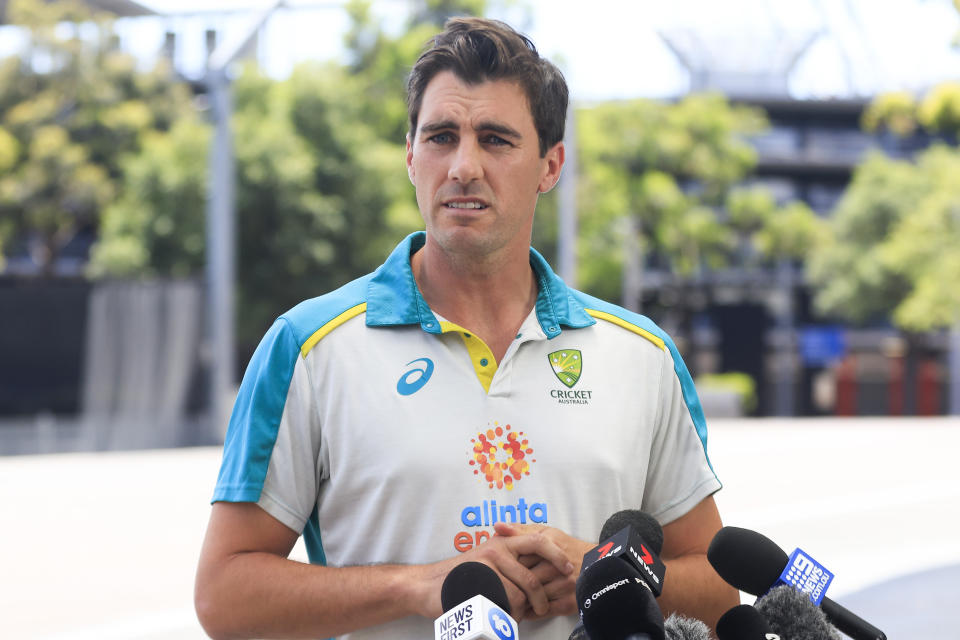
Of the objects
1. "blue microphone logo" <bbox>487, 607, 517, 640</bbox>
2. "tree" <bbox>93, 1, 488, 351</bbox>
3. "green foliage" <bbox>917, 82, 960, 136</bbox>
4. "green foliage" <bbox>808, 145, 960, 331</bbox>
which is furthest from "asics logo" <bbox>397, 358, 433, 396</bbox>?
"green foliage" <bbox>808, 145, 960, 331</bbox>

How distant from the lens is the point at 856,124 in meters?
61.9

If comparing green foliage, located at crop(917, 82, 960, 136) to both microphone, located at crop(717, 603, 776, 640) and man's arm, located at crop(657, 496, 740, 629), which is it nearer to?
man's arm, located at crop(657, 496, 740, 629)

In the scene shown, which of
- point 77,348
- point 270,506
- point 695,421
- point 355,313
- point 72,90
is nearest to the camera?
point 270,506

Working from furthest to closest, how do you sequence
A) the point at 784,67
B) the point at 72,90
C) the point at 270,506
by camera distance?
the point at 784,67, the point at 72,90, the point at 270,506

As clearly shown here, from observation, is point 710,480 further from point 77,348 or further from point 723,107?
point 723,107

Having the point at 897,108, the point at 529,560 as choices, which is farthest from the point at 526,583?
the point at 897,108

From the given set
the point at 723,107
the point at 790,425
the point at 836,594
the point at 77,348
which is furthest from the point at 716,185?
the point at 836,594

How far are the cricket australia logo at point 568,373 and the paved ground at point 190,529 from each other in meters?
4.99

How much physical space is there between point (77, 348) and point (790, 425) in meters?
16.2

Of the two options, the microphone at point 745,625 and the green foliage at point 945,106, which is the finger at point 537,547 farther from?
the green foliage at point 945,106

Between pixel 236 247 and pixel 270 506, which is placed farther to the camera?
pixel 236 247

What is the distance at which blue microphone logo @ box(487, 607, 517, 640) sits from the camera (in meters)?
1.84

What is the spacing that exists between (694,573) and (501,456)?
497 millimetres

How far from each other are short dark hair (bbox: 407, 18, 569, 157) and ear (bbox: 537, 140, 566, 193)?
3 cm
